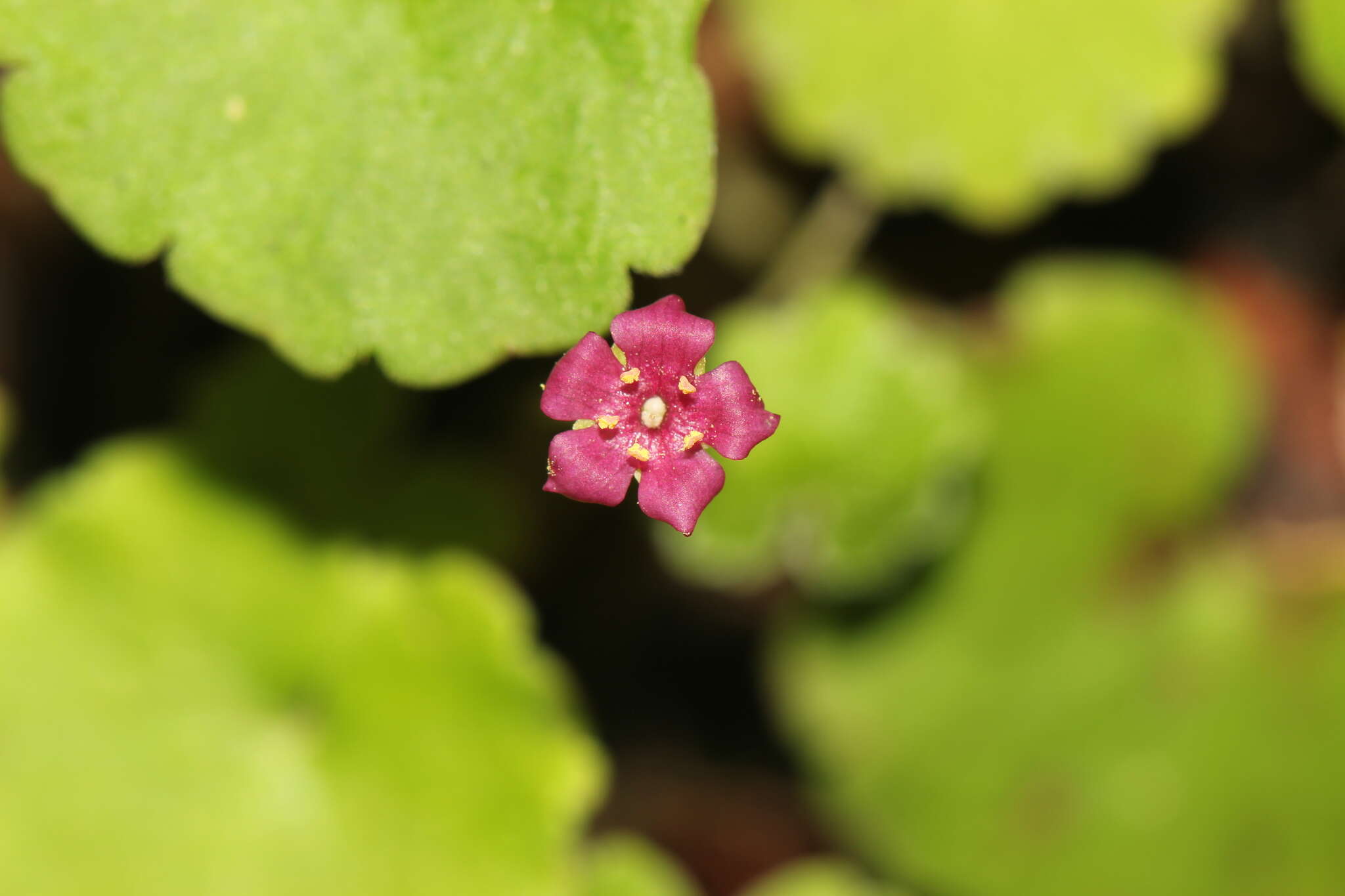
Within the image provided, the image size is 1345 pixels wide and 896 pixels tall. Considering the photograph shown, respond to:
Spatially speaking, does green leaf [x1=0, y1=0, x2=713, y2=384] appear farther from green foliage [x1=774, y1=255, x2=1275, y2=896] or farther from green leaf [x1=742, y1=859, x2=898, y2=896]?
green leaf [x1=742, y1=859, x2=898, y2=896]

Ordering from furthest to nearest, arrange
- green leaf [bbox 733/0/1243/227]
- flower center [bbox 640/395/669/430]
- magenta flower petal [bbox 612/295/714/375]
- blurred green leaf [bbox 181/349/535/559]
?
1. blurred green leaf [bbox 181/349/535/559]
2. green leaf [bbox 733/0/1243/227]
3. flower center [bbox 640/395/669/430]
4. magenta flower petal [bbox 612/295/714/375]

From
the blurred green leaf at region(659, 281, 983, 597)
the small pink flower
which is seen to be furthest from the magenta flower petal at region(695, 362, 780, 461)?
the blurred green leaf at region(659, 281, 983, 597)

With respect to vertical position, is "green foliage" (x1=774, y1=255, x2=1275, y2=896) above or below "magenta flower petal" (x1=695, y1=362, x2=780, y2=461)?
above

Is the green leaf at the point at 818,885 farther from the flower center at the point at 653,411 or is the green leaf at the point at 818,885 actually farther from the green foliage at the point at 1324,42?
the green foliage at the point at 1324,42

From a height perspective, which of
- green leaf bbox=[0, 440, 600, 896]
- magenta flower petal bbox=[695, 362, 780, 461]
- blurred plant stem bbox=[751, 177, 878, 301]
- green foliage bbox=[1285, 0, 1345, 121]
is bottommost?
green leaf bbox=[0, 440, 600, 896]

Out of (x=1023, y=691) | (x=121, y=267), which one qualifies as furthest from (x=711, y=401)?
(x=121, y=267)

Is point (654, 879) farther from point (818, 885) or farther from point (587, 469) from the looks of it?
point (587, 469)
